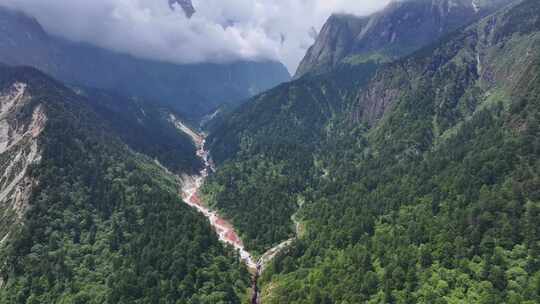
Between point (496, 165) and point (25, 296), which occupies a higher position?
point (25, 296)

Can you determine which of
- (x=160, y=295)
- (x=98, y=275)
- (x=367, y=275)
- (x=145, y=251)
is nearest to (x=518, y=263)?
(x=367, y=275)

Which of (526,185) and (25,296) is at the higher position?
(25,296)

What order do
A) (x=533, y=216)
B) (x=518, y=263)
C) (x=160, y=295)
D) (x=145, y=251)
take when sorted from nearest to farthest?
(x=518, y=263) < (x=533, y=216) < (x=160, y=295) < (x=145, y=251)

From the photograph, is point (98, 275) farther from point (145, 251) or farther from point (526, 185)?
point (526, 185)

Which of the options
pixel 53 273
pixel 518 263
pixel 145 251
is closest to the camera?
pixel 518 263

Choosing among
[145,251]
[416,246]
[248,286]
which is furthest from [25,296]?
[416,246]

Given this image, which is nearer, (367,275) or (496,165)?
(367,275)

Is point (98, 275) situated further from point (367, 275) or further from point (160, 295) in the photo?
point (367, 275)

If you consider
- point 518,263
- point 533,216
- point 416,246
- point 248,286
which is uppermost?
point 248,286

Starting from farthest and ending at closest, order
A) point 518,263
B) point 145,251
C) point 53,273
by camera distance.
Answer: point 145,251 < point 53,273 < point 518,263
